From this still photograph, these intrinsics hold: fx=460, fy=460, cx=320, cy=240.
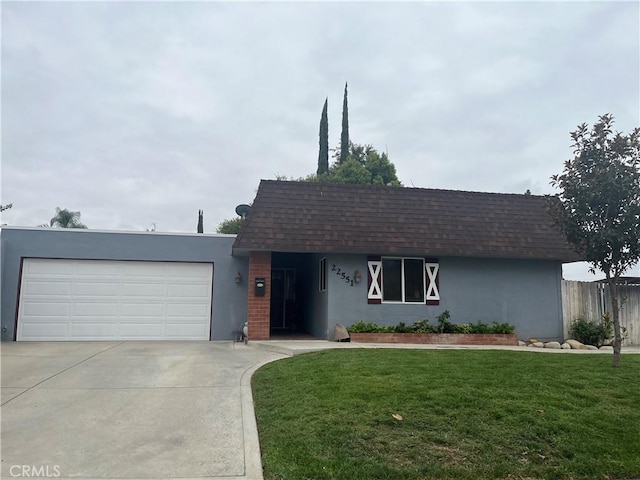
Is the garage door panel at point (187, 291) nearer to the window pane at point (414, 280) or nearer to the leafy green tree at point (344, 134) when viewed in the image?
the window pane at point (414, 280)

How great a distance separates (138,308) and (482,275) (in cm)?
1017

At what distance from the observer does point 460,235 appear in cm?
1308

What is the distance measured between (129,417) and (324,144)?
30.0 m

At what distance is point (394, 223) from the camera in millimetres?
13031

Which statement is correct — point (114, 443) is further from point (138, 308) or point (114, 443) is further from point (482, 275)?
point (482, 275)

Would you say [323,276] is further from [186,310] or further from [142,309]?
[142,309]

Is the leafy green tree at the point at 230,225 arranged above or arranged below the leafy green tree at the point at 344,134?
below

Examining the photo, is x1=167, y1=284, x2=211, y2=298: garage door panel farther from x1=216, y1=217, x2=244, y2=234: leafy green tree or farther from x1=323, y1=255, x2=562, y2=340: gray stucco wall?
x1=216, y1=217, x2=244, y2=234: leafy green tree

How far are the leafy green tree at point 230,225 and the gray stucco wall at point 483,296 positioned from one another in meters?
19.3

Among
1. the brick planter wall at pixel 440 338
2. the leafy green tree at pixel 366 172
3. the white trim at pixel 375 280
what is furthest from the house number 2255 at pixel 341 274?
the leafy green tree at pixel 366 172

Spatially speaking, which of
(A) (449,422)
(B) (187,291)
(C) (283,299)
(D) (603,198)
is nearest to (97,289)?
(B) (187,291)

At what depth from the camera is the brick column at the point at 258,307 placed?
12.6m

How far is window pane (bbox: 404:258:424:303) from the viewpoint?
43.2 ft

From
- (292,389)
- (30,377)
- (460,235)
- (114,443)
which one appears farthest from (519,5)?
(30,377)
